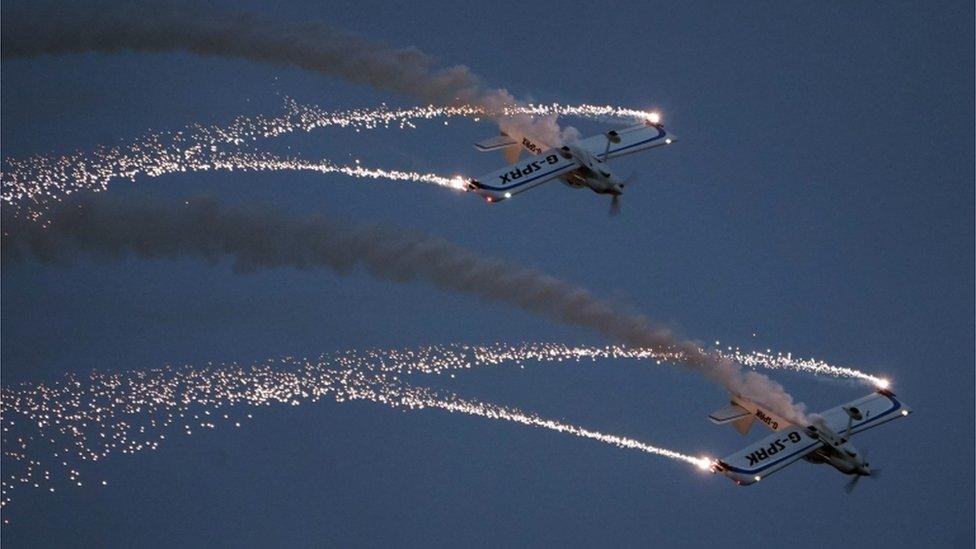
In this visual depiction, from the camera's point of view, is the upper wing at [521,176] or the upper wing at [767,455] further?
the upper wing at [767,455]

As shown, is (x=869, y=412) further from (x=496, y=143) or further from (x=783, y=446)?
(x=496, y=143)

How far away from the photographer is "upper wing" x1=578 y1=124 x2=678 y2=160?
68.3 meters

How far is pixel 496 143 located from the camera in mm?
67000

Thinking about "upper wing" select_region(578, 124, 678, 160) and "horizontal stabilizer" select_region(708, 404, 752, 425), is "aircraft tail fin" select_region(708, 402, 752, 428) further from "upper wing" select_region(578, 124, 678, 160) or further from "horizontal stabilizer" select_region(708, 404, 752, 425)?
"upper wing" select_region(578, 124, 678, 160)

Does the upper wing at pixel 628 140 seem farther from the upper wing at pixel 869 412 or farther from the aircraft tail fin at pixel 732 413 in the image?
the upper wing at pixel 869 412

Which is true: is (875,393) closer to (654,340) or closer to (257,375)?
(654,340)

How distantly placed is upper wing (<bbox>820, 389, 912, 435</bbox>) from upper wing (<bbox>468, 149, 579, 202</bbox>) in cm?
1187

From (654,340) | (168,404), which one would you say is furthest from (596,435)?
(168,404)

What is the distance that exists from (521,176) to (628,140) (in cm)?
573

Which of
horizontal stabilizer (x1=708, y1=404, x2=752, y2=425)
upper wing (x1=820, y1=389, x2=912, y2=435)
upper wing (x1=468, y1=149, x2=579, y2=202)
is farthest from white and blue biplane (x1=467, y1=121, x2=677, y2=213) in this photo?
upper wing (x1=820, y1=389, x2=912, y2=435)

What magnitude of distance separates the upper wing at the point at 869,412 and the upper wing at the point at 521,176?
1187 cm

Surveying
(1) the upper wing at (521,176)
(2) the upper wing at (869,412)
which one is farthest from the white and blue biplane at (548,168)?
(2) the upper wing at (869,412)

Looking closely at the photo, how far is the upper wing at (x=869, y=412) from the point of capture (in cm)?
6950

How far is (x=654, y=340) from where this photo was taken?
65438mm
